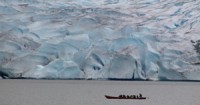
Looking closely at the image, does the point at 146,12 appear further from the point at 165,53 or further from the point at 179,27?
the point at 165,53

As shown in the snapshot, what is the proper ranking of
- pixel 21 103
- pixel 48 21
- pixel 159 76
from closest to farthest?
pixel 21 103 → pixel 159 76 → pixel 48 21

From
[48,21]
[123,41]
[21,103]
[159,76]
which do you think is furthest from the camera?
[48,21]

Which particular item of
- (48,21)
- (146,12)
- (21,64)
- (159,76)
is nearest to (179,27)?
(146,12)

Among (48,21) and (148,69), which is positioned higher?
(48,21)

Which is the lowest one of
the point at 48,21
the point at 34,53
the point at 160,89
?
the point at 160,89

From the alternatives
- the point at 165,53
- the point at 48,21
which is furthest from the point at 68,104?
the point at 48,21

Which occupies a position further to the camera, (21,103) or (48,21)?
(48,21)
